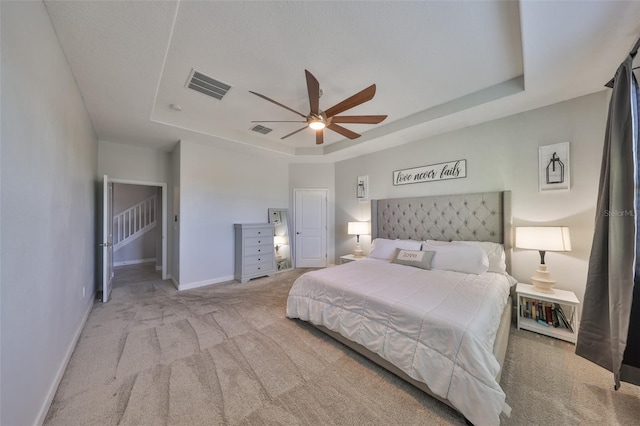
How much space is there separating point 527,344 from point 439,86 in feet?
9.59

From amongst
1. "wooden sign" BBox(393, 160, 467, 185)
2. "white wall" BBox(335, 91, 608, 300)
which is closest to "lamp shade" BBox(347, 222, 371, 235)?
"wooden sign" BBox(393, 160, 467, 185)

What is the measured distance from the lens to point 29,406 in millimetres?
1304

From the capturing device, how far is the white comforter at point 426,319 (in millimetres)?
1413

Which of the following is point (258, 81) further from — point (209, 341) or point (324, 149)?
point (209, 341)

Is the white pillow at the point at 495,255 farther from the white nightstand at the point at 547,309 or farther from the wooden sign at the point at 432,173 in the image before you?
the wooden sign at the point at 432,173

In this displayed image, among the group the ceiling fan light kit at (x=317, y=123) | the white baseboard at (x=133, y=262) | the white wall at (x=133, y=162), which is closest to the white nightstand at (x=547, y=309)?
the ceiling fan light kit at (x=317, y=123)

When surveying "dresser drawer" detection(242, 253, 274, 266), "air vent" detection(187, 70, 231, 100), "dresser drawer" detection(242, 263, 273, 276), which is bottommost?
"dresser drawer" detection(242, 263, 273, 276)

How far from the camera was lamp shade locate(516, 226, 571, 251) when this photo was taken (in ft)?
7.90

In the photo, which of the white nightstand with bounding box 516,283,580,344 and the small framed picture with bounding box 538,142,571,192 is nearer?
the white nightstand with bounding box 516,283,580,344

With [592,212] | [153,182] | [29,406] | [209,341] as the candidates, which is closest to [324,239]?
[209,341]

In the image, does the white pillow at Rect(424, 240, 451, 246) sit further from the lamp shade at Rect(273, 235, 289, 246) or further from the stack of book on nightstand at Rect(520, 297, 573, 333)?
the lamp shade at Rect(273, 235, 289, 246)

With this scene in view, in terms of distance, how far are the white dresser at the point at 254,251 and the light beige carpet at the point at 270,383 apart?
1.78m

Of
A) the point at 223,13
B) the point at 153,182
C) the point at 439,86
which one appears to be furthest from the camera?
the point at 153,182

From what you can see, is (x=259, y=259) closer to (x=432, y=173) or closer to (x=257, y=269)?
(x=257, y=269)
